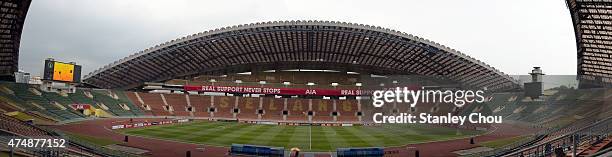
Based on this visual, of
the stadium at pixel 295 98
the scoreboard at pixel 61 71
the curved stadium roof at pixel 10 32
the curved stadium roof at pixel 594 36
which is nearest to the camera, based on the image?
the stadium at pixel 295 98

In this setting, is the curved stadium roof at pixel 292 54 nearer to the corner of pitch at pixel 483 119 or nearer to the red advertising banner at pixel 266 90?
the red advertising banner at pixel 266 90

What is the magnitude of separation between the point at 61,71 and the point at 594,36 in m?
67.8

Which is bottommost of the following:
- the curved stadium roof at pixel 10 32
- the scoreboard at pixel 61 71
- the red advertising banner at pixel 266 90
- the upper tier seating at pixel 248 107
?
the upper tier seating at pixel 248 107

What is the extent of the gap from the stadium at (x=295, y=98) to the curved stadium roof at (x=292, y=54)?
0.25m

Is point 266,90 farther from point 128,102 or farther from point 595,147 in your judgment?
point 595,147

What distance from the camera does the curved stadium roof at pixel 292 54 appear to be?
65.9 metres

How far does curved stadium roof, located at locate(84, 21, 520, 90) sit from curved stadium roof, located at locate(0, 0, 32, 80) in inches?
463

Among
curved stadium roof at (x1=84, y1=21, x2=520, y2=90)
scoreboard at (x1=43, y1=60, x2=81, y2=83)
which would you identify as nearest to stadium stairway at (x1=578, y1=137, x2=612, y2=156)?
curved stadium roof at (x1=84, y1=21, x2=520, y2=90)

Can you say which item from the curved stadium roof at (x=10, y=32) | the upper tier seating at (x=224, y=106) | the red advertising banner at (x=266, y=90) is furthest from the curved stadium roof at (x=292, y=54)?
the curved stadium roof at (x=10, y=32)

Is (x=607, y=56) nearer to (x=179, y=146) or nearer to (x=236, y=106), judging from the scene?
(x=179, y=146)

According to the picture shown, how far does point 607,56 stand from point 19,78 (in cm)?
8676

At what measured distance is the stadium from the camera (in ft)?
84.1

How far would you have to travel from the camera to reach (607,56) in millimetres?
56094

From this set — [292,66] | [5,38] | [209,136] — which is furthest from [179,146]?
[292,66]
